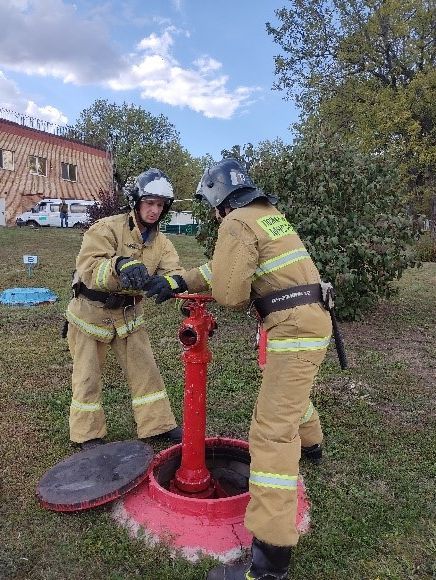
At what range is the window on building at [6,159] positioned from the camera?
1172 inches

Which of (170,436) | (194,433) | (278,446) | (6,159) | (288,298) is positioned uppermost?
(6,159)

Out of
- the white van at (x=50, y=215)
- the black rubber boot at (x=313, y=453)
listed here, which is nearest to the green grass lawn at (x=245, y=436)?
the black rubber boot at (x=313, y=453)

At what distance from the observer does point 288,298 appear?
9.37ft

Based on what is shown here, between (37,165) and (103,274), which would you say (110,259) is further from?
(37,165)

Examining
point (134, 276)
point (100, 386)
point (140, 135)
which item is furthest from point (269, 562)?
point (140, 135)

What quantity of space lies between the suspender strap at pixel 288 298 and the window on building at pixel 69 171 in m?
32.9

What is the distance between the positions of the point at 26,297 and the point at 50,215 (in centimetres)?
2133

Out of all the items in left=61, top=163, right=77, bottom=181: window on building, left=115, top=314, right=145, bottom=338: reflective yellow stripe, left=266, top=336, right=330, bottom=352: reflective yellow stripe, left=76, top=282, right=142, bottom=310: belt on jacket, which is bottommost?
left=115, top=314, right=145, bottom=338: reflective yellow stripe

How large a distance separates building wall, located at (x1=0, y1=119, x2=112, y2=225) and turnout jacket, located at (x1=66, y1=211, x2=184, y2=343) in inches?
1047

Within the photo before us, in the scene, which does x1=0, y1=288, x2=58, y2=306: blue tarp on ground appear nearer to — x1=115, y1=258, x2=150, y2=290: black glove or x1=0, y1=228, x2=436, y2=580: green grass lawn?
x1=0, y1=228, x2=436, y2=580: green grass lawn

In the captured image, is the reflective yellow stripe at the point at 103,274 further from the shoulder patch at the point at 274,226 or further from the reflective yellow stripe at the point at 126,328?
the shoulder patch at the point at 274,226

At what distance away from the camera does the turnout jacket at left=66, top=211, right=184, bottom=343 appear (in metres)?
3.74

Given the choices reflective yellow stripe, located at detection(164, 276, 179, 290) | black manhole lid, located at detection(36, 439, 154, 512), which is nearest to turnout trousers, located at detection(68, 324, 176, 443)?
black manhole lid, located at detection(36, 439, 154, 512)

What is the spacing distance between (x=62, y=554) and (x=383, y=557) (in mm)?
1685
